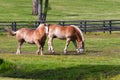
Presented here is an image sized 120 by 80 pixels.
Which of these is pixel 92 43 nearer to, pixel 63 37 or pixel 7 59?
pixel 63 37

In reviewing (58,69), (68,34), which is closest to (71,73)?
(58,69)

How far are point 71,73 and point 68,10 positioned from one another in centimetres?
6089

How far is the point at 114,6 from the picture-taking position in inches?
3302

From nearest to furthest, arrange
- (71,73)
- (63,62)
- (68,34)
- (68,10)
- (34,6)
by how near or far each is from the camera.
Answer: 1. (71,73)
2. (63,62)
3. (68,34)
4. (34,6)
5. (68,10)

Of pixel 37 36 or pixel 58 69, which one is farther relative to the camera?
pixel 37 36

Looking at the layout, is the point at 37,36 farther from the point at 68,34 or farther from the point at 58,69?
the point at 58,69

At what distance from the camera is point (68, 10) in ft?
257

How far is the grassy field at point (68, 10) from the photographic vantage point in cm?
6869

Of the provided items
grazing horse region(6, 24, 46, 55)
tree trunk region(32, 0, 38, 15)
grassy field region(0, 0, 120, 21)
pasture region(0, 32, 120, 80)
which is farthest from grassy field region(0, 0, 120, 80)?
grassy field region(0, 0, 120, 21)

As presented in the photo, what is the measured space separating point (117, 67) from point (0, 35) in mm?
23996

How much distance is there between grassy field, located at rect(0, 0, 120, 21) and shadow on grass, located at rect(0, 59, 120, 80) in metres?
45.9

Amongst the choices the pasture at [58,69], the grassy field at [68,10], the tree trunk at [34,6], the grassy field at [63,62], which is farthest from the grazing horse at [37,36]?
the tree trunk at [34,6]

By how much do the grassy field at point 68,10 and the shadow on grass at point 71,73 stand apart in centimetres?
4586

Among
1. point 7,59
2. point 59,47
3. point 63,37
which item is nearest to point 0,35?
point 59,47
